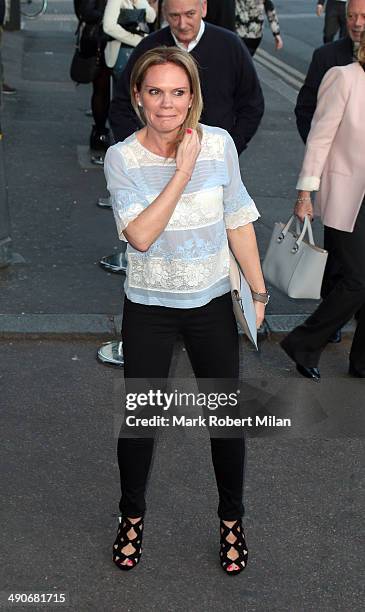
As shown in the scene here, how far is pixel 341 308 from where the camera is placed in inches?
234

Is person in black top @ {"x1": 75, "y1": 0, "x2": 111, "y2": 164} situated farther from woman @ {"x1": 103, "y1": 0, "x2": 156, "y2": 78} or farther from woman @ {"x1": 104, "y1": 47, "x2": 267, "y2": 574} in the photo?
woman @ {"x1": 104, "y1": 47, "x2": 267, "y2": 574}

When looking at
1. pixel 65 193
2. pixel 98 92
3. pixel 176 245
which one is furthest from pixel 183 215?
pixel 98 92

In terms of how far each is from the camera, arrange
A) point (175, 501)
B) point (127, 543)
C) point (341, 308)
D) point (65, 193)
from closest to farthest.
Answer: point (127, 543)
point (175, 501)
point (341, 308)
point (65, 193)

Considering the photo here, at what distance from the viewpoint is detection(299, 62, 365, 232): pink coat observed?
5.55 meters

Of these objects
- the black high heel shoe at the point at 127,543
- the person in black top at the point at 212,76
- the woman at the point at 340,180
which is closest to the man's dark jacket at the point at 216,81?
the person in black top at the point at 212,76

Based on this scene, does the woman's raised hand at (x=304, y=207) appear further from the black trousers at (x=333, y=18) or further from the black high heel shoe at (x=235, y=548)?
the black trousers at (x=333, y=18)

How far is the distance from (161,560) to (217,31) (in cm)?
297

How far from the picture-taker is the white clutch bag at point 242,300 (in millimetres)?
4141

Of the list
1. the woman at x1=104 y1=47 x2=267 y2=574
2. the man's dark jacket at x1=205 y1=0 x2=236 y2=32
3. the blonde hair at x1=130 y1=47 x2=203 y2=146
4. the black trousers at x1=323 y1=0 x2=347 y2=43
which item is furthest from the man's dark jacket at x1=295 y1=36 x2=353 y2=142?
the black trousers at x1=323 y1=0 x2=347 y2=43

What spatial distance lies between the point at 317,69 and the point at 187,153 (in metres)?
2.69

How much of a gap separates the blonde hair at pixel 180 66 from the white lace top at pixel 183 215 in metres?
0.10

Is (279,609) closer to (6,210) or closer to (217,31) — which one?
(217,31)

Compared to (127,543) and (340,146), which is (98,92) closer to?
(340,146)

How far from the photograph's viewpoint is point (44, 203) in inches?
364
